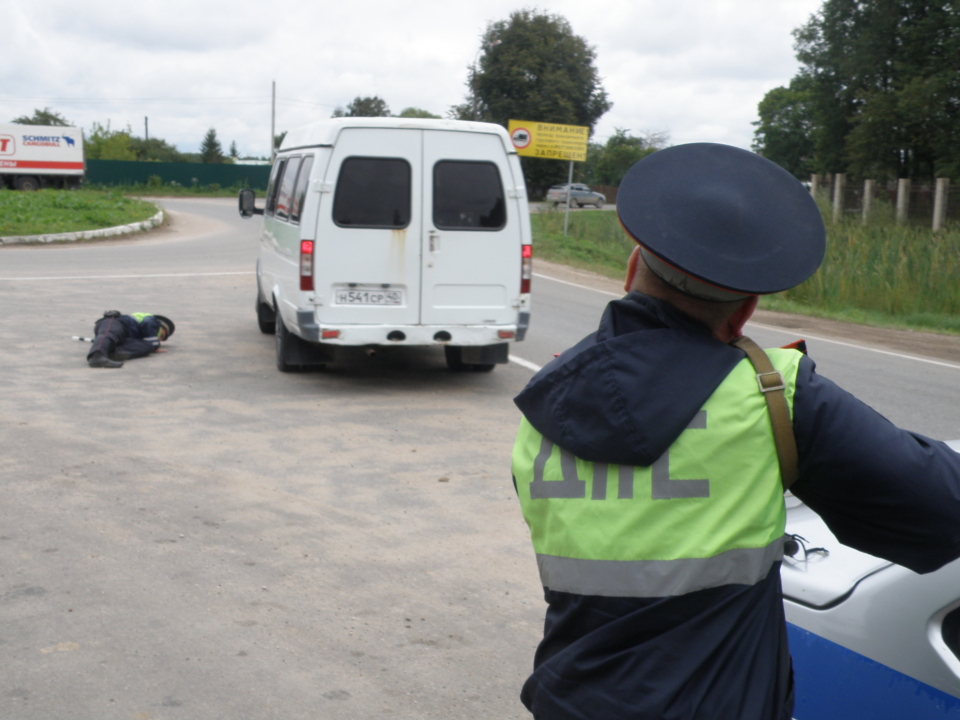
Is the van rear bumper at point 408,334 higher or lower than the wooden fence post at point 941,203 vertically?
lower

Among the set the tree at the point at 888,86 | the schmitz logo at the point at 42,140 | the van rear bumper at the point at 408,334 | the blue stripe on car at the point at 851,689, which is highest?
the tree at the point at 888,86

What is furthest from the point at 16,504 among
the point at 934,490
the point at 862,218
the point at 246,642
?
the point at 862,218

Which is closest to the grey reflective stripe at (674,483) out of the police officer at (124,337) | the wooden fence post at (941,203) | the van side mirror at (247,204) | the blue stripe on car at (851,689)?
the blue stripe on car at (851,689)

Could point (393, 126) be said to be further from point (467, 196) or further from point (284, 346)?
point (284, 346)

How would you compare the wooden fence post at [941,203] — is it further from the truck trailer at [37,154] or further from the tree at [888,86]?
the truck trailer at [37,154]

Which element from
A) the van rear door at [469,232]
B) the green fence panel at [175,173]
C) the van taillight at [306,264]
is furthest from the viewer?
the green fence panel at [175,173]

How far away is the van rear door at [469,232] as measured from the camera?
27.8 ft

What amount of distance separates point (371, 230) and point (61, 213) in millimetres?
24592

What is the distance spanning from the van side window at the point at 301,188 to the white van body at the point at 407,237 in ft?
0.06

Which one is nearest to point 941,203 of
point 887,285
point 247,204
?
point 887,285

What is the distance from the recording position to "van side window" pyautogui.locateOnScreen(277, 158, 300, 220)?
902 cm

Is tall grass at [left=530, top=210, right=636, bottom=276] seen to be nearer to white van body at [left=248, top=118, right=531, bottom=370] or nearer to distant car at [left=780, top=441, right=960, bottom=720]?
white van body at [left=248, top=118, right=531, bottom=370]

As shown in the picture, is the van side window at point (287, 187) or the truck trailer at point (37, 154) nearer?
the van side window at point (287, 187)

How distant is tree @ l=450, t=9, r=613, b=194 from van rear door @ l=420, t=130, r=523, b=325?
205ft
